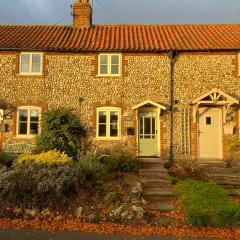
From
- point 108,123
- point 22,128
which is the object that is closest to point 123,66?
point 108,123

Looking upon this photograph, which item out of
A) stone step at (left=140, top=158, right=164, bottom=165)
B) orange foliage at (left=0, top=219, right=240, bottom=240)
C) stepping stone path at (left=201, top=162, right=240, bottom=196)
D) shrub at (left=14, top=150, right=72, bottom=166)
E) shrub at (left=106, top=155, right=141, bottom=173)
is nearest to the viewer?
orange foliage at (left=0, top=219, right=240, bottom=240)

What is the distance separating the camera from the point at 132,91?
1845 cm

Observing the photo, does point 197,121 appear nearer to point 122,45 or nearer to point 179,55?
point 179,55

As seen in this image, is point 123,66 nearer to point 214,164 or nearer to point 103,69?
point 103,69

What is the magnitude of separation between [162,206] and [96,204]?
1.86 m

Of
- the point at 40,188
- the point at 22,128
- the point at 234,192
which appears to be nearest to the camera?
the point at 40,188

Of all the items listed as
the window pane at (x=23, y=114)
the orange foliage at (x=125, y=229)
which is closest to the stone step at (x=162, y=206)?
the orange foliage at (x=125, y=229)

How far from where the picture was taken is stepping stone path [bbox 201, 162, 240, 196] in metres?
13.5

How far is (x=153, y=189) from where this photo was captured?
1247cm

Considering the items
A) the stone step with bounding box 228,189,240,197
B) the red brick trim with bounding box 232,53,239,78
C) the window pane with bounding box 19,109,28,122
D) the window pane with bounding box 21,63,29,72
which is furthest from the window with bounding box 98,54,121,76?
the stone step with bounding box 228,189,240,197

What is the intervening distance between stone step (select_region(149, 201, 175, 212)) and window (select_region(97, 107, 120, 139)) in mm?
7178

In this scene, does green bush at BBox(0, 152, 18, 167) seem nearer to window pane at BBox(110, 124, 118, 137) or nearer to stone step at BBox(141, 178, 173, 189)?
stone step at BBox(141, 178, 173, 189)

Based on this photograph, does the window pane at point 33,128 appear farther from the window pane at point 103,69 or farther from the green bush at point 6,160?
the window pane at point 103,69

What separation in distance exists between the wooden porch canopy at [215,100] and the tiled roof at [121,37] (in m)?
2.22
